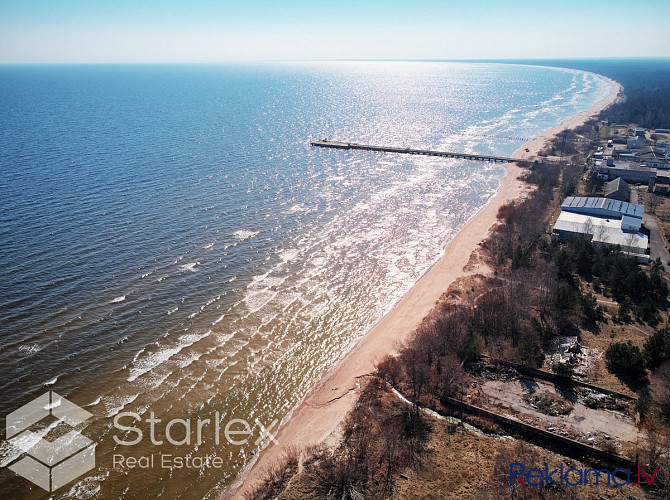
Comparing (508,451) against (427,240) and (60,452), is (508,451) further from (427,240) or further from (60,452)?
(427,240)

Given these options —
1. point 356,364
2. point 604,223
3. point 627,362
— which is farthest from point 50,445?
point 604,223

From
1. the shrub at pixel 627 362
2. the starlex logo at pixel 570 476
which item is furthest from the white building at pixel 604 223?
the starlex logo at pixel 570 476

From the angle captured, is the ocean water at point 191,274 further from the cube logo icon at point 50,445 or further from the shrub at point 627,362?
the shrub at point 627,362

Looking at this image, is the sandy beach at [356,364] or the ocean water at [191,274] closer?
the sandy beach at [356,364]

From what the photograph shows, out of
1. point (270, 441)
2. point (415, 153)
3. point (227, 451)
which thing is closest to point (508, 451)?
point (270, 441)

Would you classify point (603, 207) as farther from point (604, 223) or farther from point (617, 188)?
point (617, 188)

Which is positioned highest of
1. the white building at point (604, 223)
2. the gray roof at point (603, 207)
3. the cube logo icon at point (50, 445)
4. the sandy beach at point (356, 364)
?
the gray roof at point (603, 207)
